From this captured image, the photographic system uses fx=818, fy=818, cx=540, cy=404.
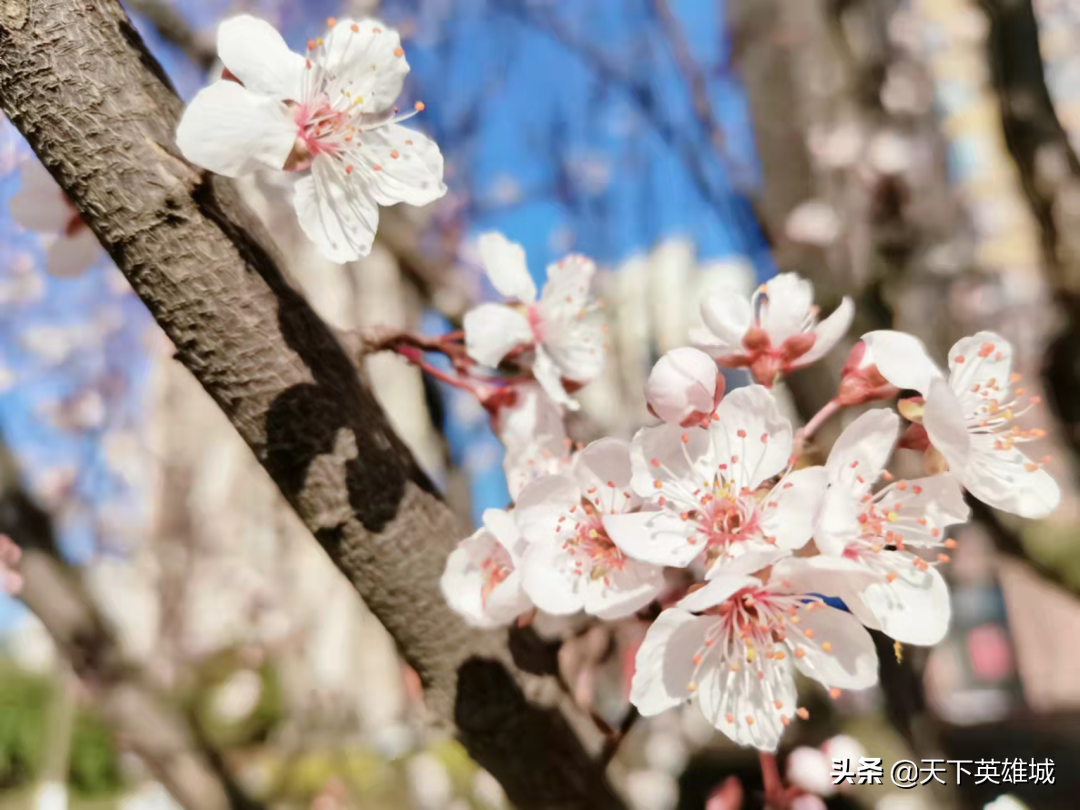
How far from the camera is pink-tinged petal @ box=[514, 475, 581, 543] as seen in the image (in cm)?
A: 72

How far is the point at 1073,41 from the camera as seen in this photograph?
7.25 meters

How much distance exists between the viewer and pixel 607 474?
2.36ft

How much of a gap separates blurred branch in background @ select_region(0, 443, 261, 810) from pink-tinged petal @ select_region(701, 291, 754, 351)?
3.67ft

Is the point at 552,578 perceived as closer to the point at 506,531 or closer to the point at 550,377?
the point at 506,531

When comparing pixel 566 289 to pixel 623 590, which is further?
pixel 566 289

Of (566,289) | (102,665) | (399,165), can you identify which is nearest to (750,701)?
(566,289)

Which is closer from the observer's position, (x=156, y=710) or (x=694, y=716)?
(x=156, y=710)

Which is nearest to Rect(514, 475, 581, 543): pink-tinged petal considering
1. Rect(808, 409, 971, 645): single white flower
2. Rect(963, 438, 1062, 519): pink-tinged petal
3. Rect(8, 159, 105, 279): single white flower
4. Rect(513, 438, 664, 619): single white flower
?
Rect(513, 438, 664, 619): single white flower

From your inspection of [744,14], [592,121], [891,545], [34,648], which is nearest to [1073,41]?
[592,121]

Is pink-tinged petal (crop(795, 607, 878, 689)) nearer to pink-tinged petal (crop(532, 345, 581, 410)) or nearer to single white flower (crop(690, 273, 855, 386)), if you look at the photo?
single white flower (crop(690, 273, 855, 386))

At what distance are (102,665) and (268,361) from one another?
96cm

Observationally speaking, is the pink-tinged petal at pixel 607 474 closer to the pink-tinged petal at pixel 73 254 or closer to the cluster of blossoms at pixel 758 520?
the cluster of blossoms at pixel 758 520

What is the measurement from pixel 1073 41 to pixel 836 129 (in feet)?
23.8

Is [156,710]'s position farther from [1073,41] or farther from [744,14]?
[1073,41]
